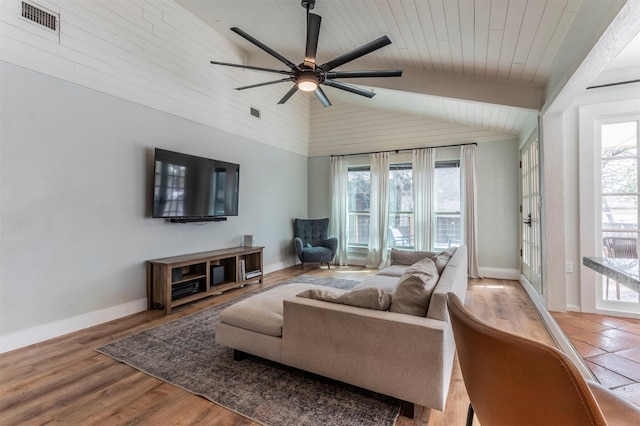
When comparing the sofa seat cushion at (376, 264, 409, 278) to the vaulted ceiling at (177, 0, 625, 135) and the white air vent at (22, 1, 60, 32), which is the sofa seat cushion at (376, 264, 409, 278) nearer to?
the vaulted ceiling at (177, 0, 625, 135)

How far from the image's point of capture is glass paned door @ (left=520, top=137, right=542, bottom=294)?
368 cm

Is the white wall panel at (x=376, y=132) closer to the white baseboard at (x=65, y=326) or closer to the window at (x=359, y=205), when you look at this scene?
the window at (x=359, y=205)

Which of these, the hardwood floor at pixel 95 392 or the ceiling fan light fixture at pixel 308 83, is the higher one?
the ceiling fan light fixture at pixel 308 83

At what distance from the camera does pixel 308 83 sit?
2.97 m

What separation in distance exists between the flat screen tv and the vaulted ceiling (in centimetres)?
200

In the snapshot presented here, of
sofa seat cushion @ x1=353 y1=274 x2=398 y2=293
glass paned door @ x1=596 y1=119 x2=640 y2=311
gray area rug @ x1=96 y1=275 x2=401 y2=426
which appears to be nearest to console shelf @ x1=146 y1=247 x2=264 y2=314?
gray area rug @ x1=96 y1=275 x2=401 y2=426

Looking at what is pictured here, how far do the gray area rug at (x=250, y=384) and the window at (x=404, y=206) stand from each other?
169 inches

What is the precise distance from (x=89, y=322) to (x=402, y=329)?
3.24 m

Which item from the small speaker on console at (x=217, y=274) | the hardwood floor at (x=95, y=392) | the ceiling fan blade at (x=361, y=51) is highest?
the ceiling fan blade at (x=361, y=51)

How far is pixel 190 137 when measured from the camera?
4145mm

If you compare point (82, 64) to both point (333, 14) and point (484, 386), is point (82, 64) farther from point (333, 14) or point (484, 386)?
point (484, 386)

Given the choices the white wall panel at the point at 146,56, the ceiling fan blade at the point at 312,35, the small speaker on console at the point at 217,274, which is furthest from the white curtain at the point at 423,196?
the small speaker on console at the point at 217,274

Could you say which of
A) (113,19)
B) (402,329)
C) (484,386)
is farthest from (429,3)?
(113,19)

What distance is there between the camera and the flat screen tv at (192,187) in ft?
11.7
